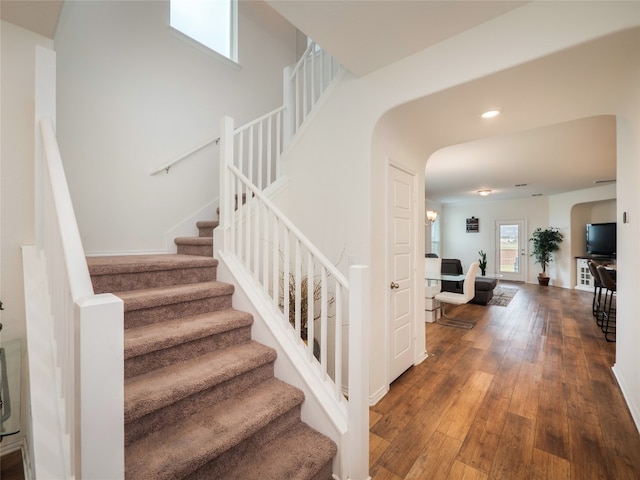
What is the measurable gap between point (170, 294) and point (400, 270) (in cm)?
197

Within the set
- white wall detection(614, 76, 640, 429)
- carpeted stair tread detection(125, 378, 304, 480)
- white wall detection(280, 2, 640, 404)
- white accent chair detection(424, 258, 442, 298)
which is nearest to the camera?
carpeted stair tread detection(125, 378, 304, 480)

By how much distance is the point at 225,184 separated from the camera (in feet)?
7.63

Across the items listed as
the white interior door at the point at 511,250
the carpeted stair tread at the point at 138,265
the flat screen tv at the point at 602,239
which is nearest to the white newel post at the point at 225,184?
the carpeted stair tread at the point at 138,265

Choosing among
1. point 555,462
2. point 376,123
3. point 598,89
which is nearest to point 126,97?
point 376,123

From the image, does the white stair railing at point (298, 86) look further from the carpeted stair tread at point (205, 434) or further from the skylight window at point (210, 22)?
the carpeted stair tread at point (205, 434)

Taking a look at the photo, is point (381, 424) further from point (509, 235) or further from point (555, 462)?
point (509, 235)

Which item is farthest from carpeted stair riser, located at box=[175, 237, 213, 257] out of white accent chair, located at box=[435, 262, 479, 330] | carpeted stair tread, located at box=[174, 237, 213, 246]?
white accent chair, located at box=[435, 262, 479, 330]

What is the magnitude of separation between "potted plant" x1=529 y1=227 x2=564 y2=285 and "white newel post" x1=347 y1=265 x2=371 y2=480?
335 inches

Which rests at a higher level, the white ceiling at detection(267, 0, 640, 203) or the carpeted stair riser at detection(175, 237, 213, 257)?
the white ceiling at detection(267, 0, 640, 203)

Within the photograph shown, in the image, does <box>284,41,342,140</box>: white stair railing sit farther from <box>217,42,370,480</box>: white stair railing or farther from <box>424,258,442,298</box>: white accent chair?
<box>424,258,442,298</box>: white accent chair

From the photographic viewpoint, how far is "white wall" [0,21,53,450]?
160cm

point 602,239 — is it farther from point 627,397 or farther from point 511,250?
point 627,397

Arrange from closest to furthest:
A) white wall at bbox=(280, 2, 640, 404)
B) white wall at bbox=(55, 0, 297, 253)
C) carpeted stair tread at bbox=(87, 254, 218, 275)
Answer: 1. white wall at bbox=(280, 2, 640, 404)
2. carpeted stair tread at bbox=(87, 254, 218, 275)
3. white wall at bbox=(55, 0, 297, 253)

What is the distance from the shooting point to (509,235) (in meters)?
8.93
